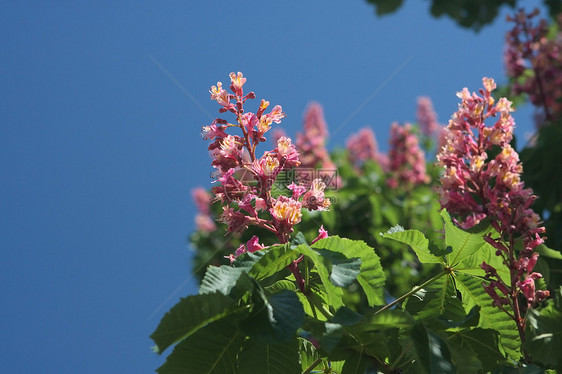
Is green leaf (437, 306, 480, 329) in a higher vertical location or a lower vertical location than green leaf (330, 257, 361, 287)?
lower

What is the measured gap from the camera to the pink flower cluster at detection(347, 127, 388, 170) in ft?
27.9

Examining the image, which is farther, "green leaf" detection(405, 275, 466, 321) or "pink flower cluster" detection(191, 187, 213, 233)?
"pink flower cluster" detection(191, 187, 213, 233)

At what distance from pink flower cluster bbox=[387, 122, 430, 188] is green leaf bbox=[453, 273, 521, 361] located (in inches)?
181

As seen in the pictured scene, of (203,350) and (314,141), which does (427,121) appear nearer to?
(314,141)

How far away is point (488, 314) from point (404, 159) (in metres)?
4.83

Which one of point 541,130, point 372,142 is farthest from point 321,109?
point 541,130

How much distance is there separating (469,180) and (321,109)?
20.6ft

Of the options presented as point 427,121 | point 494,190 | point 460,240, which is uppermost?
point 427,121

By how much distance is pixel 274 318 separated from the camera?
1290 mm

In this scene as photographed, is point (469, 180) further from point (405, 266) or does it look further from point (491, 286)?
point (405, 266)

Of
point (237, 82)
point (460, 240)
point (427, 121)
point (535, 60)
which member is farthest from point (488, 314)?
point (427, 121)

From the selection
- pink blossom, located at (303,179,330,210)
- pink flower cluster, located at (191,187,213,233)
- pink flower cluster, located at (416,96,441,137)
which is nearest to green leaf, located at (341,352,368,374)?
pink blossom, located at (303,179,330,210)

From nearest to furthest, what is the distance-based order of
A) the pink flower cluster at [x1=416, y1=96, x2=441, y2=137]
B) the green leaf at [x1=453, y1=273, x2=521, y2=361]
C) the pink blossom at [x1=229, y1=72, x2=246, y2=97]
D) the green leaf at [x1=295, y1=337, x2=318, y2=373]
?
the green leaf at [x1=453, y1=273, x2=521, y2=361], the green leaf at [x1=295, y1=337, x2=318, y2=373], the pink blossom at [x1=229, y1=72, x2=246, y2=97], the pink flower cluster at [x1=416, y1=96, x2=441, y2=137]

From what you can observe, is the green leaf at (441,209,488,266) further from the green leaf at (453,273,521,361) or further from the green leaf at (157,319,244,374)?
the green leaf at (157,319,244,374)
